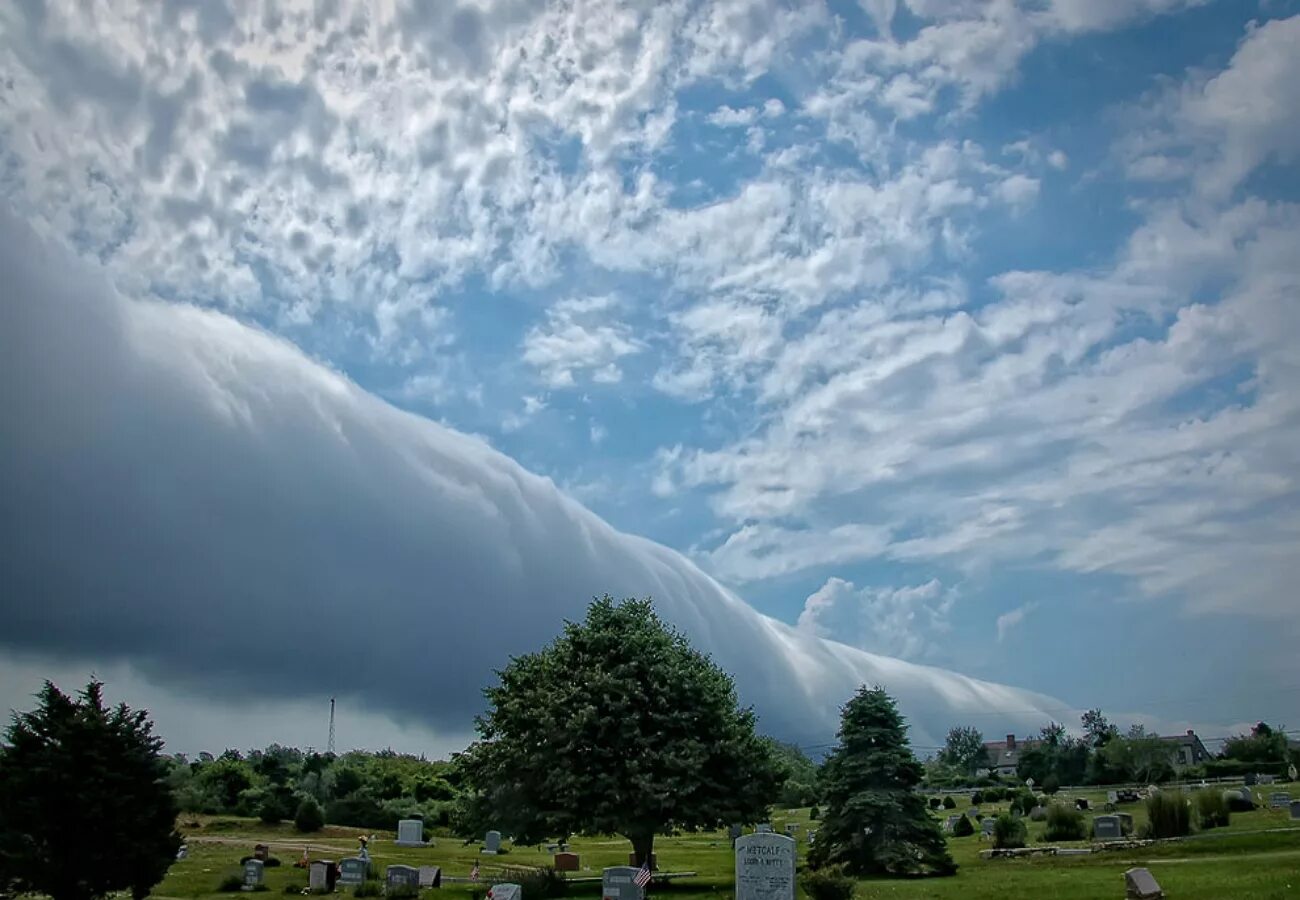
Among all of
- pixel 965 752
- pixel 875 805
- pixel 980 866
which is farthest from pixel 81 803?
pixel 965 752

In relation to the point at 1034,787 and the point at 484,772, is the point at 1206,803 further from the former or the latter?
the point at 1034,787

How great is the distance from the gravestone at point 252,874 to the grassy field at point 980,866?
0.75 metres

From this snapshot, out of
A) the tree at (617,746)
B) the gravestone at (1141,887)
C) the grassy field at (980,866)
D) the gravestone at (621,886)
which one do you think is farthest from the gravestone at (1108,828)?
the gravestone at (621,886)

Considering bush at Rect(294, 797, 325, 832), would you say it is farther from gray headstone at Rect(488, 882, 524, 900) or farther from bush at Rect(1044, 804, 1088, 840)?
gray headstone at Rect(488, 882, 524, 900)

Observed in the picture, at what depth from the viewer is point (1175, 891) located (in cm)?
2598

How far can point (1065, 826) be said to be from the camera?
1876 inches

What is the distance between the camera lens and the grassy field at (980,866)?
28109mm

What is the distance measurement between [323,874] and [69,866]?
10.5 meters

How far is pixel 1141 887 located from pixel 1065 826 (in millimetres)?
24225

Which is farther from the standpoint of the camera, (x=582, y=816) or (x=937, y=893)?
(x=582, y=816)

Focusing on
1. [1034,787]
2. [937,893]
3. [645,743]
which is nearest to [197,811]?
[645,743]

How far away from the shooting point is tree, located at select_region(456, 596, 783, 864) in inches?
1454

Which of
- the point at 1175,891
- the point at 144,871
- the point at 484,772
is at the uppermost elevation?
the point at 484,772

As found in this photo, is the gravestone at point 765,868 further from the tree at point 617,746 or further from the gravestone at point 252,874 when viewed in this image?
the gravestone at point 252,874
